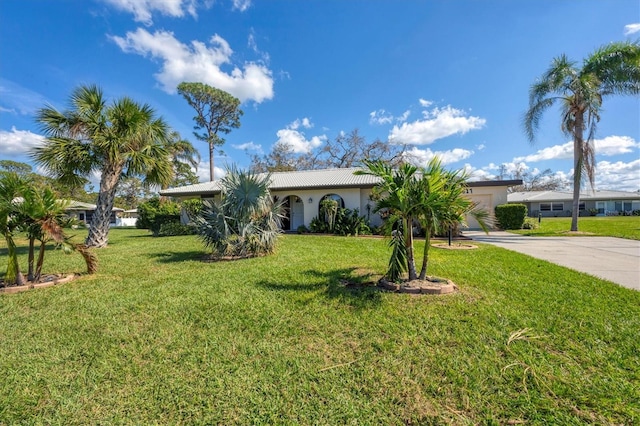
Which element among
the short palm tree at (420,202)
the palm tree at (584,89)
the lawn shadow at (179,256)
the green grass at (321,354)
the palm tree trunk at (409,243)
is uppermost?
the palm tree at (584,89)

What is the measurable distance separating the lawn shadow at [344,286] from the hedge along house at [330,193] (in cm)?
873

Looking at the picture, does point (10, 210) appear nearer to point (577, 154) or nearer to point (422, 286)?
point (422, 286)

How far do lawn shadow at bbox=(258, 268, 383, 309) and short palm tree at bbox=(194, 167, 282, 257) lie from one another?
2.83 m

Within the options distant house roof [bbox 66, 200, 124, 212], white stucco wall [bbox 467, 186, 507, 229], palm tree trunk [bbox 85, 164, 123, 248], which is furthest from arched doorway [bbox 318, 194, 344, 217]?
distant house roof [bbox 66, 200, 124, 212]

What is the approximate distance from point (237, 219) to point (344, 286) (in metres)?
4.68

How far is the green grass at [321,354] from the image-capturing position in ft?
7.45

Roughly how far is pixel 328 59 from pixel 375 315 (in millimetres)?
14988

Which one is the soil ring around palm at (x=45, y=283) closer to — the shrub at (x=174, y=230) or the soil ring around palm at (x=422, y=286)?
the soil ring around palm at (x=422, y=286)

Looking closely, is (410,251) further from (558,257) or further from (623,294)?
(558,257)

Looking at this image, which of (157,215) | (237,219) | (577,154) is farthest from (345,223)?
(577,154)

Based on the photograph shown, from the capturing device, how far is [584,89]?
13836 millimetres

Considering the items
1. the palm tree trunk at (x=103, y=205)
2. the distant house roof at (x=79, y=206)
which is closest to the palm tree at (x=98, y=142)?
the palm tree trunk at (x=103, y=205)

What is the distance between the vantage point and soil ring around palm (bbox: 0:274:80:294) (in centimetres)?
541

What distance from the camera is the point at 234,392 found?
8.13 feet
